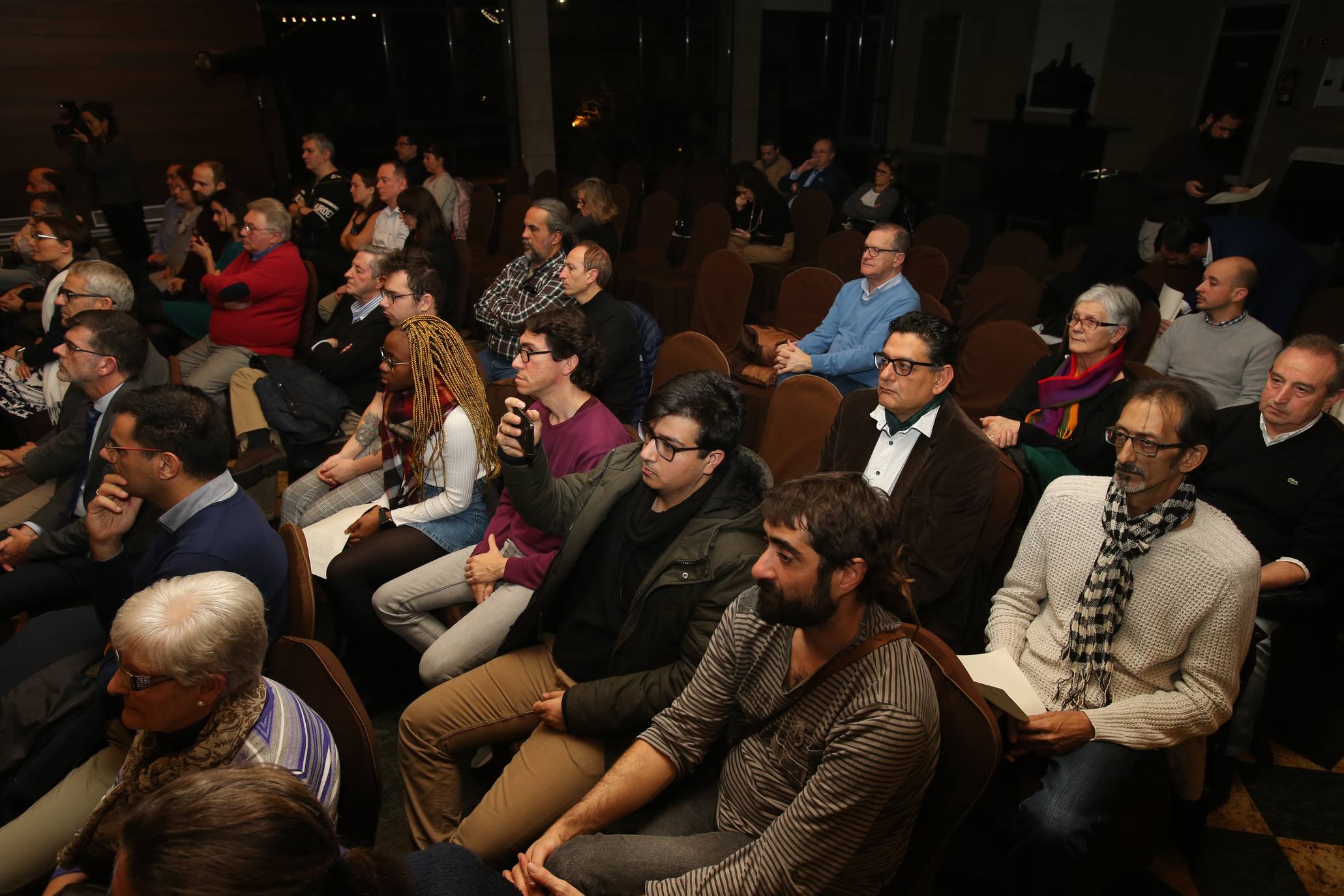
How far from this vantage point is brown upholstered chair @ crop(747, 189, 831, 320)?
6.00 m

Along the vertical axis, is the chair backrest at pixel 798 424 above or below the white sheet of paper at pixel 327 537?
above

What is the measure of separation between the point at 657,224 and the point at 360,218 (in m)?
2.30

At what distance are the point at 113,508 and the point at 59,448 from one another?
1.29 meters

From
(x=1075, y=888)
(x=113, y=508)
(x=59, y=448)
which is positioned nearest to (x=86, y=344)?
(x=59, y=448)

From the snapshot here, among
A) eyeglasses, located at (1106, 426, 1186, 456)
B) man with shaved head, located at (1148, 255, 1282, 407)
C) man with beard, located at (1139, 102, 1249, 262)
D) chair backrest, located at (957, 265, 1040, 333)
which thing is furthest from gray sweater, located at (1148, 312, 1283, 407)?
man with beard, located at (1139, 102, 1249, 262)

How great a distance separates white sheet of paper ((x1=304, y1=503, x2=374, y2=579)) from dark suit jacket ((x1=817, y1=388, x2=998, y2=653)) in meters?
1.93

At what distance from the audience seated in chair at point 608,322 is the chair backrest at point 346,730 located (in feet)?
6.69

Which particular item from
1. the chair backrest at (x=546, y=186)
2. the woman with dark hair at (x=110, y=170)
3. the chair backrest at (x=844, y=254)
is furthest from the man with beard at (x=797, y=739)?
the woman with dark hair at (x=110, y=170)

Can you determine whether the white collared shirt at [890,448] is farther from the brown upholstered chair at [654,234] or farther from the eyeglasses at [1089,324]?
the brown upholstered chair at [654,234]

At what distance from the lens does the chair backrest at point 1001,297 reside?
14.5ft

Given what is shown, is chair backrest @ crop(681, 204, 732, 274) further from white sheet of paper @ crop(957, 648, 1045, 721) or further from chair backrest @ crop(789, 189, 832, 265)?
white sheet of paper @ crop(957, 648, 1045, 721)

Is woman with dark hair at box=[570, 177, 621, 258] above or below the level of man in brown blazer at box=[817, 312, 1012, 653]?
above

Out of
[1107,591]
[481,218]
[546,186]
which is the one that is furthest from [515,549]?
[546,186]

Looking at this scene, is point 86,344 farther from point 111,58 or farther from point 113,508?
point 111,58
